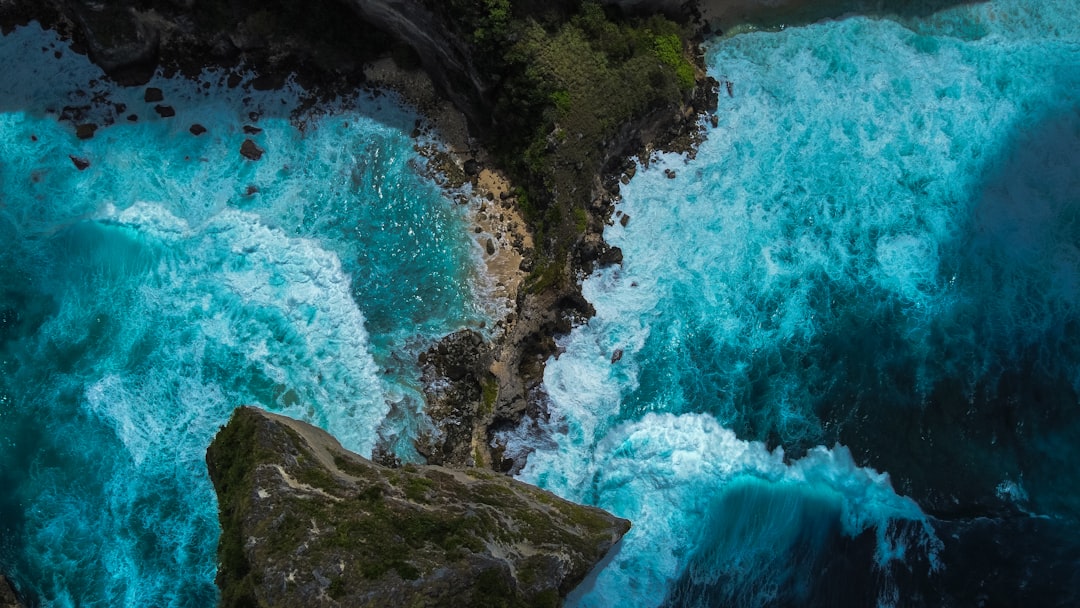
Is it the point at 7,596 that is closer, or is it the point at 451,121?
the point at 7,596

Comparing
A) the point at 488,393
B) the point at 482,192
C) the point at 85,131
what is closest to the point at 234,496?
the point at 488,393

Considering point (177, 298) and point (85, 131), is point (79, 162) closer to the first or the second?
point (85, 131)

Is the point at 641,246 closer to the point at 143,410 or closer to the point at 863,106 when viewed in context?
the point at 863,106

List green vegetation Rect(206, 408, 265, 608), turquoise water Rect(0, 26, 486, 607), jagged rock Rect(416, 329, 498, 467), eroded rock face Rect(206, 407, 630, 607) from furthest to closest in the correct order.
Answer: jagged rock Rect(416, 329, 498, 467) < turquoise water Rect(0, 26, 486, 607) < green vegetation Rect(206, 408, 265, 608) < eroded rock face Rect(206, 407, 630, 607)

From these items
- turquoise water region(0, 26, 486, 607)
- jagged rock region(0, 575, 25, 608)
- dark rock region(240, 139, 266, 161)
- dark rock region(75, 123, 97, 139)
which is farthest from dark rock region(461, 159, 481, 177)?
jagged rock region(0, 575, 25, 608)

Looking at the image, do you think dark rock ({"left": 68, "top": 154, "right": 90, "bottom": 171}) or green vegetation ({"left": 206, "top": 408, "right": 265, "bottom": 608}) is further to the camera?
dark rock ({"left": 68, "top": 154, "right": 90, "bottom": 171})

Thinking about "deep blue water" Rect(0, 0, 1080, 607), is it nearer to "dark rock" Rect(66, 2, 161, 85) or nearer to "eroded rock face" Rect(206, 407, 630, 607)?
"dark rock" Rect(66, 2, 161, 85)

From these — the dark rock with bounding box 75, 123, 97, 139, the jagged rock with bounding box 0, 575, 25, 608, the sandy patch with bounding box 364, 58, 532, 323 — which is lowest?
the jagged rock with bounding box 0, 575, 25, 608
